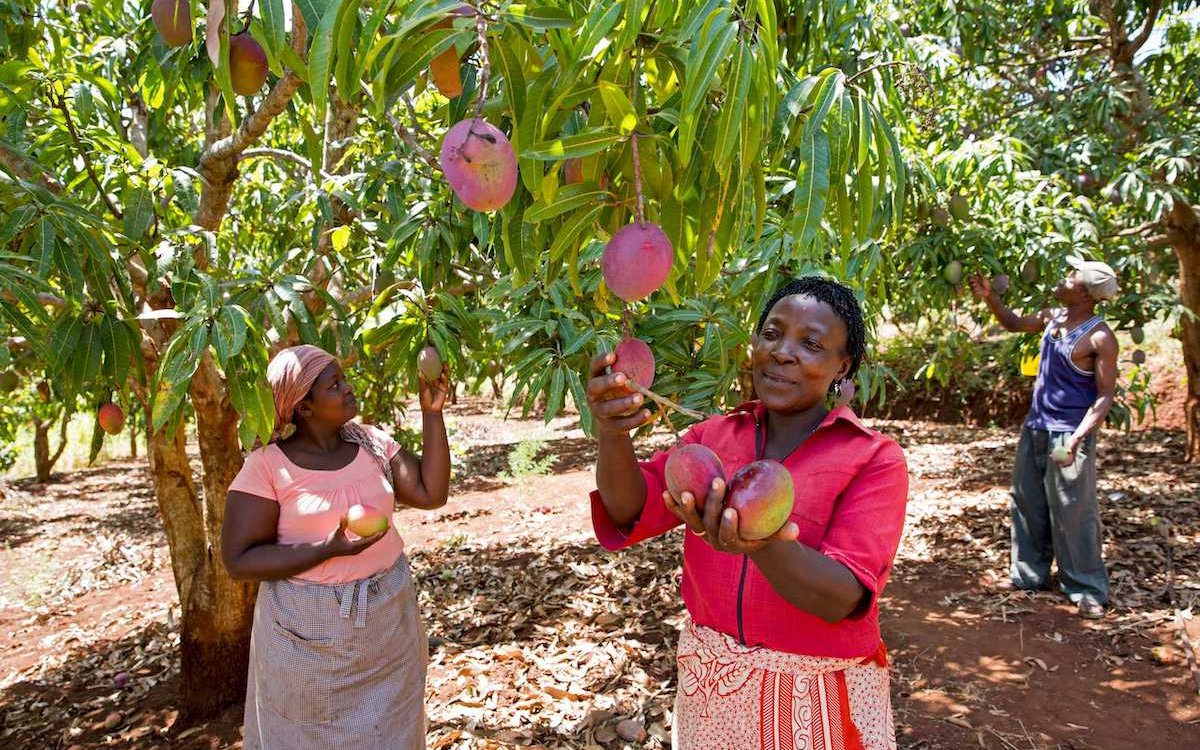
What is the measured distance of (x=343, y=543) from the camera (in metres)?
1.86

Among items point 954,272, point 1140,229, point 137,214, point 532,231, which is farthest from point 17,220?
point 1140,229

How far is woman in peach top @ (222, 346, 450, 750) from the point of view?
1.90 metres

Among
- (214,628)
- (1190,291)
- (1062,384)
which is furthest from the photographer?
Answer: (1190,291)

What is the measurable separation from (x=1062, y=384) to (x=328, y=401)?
11.3 feet

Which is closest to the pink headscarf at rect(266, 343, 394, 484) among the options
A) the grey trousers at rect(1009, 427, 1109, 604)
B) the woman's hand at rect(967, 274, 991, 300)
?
the woman's hand at rect(967, 274, 991, 300)

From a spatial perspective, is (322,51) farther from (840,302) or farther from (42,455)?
(42,455)

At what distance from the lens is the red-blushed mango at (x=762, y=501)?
887mm

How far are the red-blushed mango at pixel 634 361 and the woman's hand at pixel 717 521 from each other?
300mm

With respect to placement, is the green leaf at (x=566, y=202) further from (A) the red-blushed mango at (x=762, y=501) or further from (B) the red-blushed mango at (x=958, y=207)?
(B) the red-blushed mango at (x=958, y=207)

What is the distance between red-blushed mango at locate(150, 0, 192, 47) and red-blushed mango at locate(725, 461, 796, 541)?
1.16m

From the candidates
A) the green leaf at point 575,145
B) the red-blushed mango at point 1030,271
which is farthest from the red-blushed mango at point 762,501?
the red-blushed mango at point 1030,271

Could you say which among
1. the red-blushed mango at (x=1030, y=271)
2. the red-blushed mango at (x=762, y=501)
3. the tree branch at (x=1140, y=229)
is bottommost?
the red-blushed mango at (x=762, y=501)

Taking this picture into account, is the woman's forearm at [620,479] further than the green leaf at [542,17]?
Yes

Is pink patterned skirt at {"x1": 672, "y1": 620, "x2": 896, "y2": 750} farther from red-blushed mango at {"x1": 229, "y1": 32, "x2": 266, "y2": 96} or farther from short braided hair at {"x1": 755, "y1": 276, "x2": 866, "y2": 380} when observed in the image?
red-blushed mango at {"x1": 229, "y1": 32, "x2": 266, "y2": 96}
